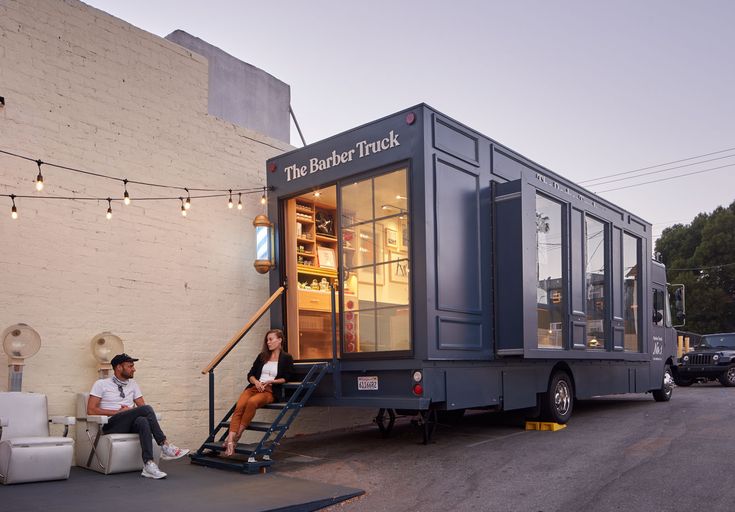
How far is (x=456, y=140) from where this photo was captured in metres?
7.43

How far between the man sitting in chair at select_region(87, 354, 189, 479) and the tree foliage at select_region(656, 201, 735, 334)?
32695 mm

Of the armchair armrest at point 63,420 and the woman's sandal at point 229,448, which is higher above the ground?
the armchair armrest at point 63,420

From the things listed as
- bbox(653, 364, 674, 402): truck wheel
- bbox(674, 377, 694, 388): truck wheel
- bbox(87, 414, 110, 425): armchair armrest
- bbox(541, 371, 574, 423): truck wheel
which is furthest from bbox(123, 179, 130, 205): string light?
bbox(674, 377, 694, 388): truck wheel

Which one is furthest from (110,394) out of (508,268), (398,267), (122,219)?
(508,268)

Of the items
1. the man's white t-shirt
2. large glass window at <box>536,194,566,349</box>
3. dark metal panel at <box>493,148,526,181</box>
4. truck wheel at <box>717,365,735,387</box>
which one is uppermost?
dark metal panel at <box>493,148,526,181</box>

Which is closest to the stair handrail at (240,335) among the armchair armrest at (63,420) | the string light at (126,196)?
the armchair armrest at (63,420)

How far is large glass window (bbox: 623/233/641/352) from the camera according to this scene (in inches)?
414

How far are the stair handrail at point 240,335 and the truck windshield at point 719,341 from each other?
13.3 m

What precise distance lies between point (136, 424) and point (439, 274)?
3350 mm

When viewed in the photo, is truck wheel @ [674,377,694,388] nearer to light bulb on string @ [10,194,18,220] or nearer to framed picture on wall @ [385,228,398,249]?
framed picture on wall @ [385,228,398,249]

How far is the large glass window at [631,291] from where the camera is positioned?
34.5ft

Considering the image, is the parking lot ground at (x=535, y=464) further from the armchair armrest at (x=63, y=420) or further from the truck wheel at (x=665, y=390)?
the truck wheel at (x=665, y=390)

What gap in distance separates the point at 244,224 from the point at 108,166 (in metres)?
1.97

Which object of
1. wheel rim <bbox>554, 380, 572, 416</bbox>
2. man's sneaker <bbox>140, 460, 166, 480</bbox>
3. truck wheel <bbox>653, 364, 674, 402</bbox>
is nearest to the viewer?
man's sneaker <bbox>140, 460, 166, 480</bbox>
